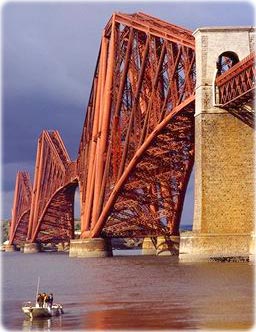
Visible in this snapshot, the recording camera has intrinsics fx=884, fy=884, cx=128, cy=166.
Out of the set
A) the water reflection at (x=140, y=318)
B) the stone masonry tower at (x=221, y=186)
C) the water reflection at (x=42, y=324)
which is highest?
the stone masonry tower at (x=221, y=186)

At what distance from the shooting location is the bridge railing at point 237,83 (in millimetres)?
42625

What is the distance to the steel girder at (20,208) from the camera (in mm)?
159375

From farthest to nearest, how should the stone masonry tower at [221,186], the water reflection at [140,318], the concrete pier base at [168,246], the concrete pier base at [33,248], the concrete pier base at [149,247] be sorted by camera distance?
the concrete pier base at [33,248]
the concrete pier base at [149,247]
the concrete pier base at [168,246]
the stone masonry tower at [221,186]
the water reflection at [140,318]

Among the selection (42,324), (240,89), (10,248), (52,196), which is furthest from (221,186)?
(10,248)

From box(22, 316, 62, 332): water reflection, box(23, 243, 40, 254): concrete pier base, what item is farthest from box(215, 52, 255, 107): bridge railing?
box(23, 243, 40, 254): concrete pier base

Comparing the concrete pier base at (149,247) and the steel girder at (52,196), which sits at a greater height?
the steel girder at (52,196)

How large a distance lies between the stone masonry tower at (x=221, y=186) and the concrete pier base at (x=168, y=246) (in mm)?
25437

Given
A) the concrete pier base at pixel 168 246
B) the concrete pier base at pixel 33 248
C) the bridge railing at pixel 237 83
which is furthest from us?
the concrete pier base at pixel 33 248

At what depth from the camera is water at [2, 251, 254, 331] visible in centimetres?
2295

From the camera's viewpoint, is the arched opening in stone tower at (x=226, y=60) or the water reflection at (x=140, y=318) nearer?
the water reflection at (x=140, y=318)

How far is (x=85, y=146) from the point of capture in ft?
282

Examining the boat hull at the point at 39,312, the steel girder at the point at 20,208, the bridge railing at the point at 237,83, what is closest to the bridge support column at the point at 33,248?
the steel girder at the point at 20,208

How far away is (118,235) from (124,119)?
8.84m

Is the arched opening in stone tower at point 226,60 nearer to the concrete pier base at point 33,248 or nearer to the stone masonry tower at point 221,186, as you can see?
the stone masonry tower at point 221,186
